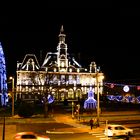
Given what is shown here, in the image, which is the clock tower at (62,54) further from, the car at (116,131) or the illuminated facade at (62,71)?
the car at (116,131)

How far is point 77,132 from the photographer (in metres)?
46.9

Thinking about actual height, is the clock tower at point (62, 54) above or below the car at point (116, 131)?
above

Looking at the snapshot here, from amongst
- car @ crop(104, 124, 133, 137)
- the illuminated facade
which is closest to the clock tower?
the illuminated facade

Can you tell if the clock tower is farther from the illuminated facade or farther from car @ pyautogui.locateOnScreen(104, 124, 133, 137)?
car @ pyautogui.locateOnScreen(104, 124, 133, 137)

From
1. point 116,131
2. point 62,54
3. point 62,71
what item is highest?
point 62,54

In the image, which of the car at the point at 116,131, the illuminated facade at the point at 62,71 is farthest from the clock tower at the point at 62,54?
the car at the point at 116,131

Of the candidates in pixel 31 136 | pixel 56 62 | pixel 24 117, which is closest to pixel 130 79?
pixel 56 62

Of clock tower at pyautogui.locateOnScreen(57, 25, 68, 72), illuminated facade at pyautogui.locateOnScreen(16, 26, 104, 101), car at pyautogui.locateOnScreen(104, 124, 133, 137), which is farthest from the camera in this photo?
clock tower at pyautogui.locateOnScreen(57, 25, 68, 72)

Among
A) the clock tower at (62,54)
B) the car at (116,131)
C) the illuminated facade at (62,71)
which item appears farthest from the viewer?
the clock tower at (62,54)

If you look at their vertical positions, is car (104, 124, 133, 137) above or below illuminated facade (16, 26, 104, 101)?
below

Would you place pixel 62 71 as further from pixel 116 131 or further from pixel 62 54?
pixel 116 131

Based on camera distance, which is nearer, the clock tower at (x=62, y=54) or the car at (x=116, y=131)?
the car at (x=116, y=131)

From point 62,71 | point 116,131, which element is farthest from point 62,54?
point 116,131

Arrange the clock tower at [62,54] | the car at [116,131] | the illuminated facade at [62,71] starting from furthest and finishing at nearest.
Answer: the clock tower at [62,54] → the illuminated facade at [62,71] → the car at [116,131]
